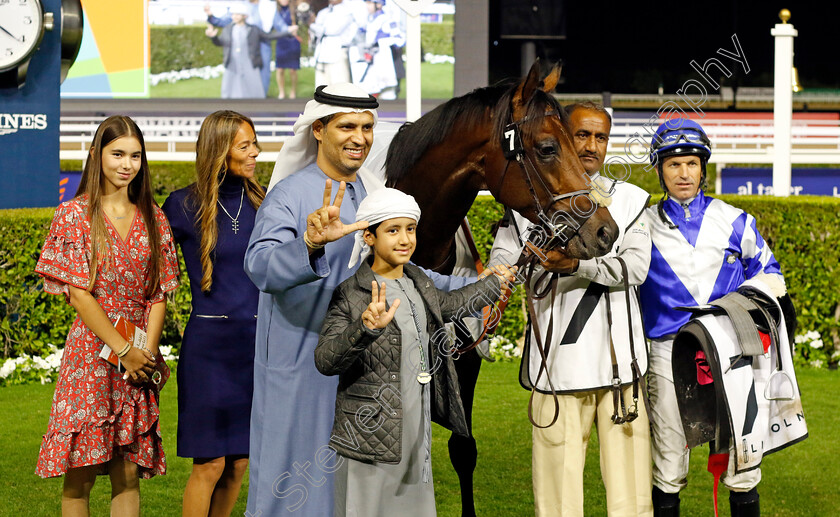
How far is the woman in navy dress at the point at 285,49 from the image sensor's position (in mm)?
19281

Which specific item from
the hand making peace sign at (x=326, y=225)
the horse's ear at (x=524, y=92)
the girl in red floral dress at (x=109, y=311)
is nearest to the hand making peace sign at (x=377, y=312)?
the hand making peace sign at (x=326, y=225)

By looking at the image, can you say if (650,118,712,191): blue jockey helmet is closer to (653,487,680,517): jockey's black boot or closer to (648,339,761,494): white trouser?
(648,339,761,494): white trouser

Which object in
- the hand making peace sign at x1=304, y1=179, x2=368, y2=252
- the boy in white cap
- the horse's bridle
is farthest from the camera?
the horse's bridle

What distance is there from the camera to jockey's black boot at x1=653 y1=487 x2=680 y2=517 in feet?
11.9

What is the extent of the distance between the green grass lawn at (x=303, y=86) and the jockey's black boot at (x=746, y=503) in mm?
15671

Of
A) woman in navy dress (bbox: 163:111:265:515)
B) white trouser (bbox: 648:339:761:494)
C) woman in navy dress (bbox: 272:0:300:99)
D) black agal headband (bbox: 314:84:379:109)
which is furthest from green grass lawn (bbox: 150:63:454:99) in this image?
black agal headband (bbox: 314:84:379:109)

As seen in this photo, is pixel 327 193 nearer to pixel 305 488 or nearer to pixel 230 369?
pixel 305 488

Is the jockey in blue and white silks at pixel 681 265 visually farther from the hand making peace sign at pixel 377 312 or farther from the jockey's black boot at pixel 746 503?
the hand making peace sign at pixel 377 312

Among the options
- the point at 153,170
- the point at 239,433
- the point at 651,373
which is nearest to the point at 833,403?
the point at 651,373

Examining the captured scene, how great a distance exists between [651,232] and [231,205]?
64.5 inches

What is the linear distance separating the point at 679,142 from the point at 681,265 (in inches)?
17.9

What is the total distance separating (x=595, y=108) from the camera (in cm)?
372

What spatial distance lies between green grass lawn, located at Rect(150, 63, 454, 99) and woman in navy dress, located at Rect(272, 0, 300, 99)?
4.7 inches

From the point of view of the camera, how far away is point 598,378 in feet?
11.3
